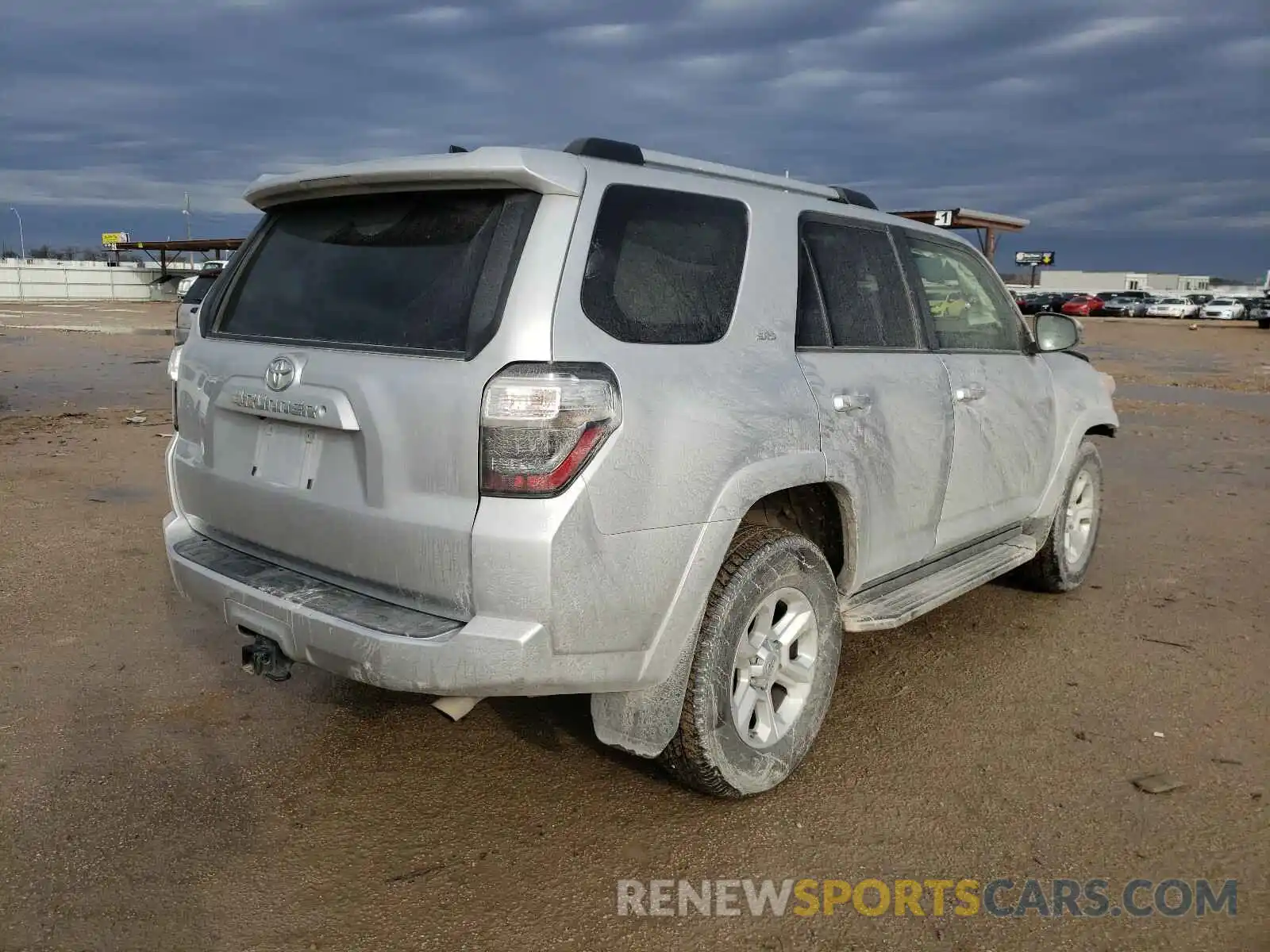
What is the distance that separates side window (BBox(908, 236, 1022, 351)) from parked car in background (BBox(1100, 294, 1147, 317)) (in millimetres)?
56686

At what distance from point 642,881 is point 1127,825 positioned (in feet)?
5.08

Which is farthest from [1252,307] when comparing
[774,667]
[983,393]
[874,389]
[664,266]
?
[664,266]

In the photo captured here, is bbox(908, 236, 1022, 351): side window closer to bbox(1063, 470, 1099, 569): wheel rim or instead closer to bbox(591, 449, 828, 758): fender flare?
bbox(1063, 470, 1099, 569): wheel rim

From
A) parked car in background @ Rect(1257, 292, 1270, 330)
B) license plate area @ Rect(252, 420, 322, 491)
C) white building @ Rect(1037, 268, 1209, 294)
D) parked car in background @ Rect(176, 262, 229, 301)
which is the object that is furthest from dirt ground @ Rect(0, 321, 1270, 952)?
white building @ Rect(1037, 268, 1209, 294)

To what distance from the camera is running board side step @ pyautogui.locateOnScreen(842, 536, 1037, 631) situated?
12.5ft

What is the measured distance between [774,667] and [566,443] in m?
1.18

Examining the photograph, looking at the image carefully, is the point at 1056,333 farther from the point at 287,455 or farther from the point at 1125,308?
the point at 1125,308

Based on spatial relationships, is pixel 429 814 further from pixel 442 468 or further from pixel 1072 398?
pixel 1072 398

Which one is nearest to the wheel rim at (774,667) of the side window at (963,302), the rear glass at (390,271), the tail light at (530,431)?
the tail light at (530,431)

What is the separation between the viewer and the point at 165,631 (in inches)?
191

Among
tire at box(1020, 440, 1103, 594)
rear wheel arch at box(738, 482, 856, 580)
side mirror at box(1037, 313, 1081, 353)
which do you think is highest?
side mirror at box(1037, 313, 1081, 353)

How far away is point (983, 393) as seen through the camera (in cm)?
449

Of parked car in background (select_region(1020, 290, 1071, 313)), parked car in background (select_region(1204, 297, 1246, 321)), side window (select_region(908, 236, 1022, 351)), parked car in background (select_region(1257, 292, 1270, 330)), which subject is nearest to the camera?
side window (select_region(908, 236, 1022, 351))

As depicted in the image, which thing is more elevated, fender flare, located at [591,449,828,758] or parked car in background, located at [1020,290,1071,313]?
parked car in background, located at [1020,290,1071,313]
